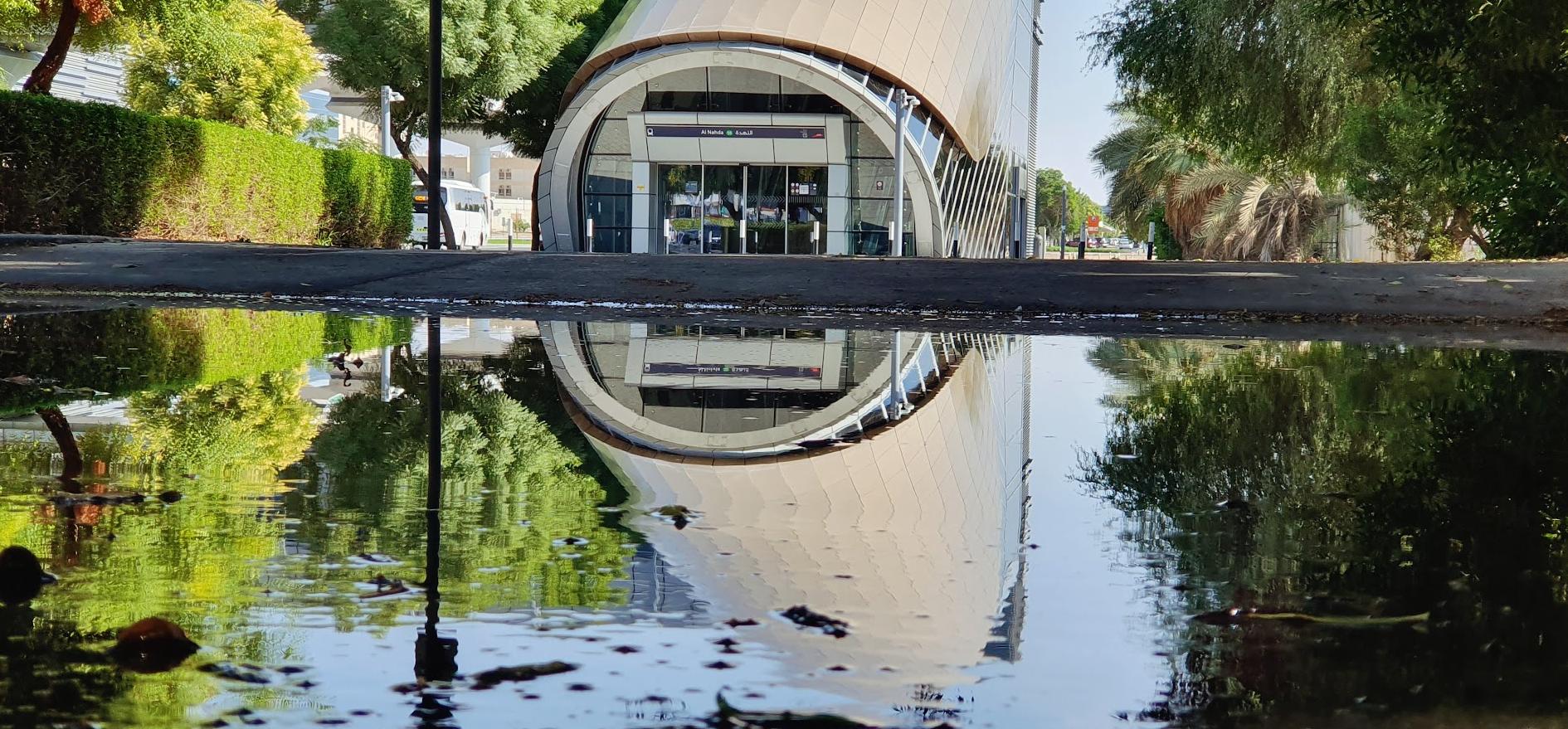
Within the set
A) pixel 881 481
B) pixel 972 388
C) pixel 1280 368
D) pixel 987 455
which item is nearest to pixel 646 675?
pixel 881 481

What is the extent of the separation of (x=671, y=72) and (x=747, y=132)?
2461mm

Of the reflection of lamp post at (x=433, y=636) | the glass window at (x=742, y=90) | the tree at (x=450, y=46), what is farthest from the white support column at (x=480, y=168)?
the reflection of lamp post at (x=433, y=636)

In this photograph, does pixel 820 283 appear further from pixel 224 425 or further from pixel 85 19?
pixel 85 19

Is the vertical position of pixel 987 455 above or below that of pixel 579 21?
below

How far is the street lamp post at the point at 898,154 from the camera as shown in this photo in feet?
118

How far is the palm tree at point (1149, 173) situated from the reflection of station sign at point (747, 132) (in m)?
16.1

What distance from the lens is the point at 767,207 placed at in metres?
40.9

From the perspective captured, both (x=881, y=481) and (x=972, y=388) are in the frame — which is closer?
(x=881, y=481)

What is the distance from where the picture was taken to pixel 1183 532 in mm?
3754

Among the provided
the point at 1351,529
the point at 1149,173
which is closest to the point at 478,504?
the point at 1351,529

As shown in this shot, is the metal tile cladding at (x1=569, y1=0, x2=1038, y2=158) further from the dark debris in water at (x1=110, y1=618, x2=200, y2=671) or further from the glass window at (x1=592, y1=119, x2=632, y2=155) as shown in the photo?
the dark debris in water at (x1=110, y1=618, x2=200, y2=671)

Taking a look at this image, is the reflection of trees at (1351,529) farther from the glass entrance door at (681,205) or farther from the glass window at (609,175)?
the glass window at (609,175)

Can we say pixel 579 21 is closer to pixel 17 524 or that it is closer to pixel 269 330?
pixel 269 330

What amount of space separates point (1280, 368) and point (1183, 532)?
5478 millimetres
